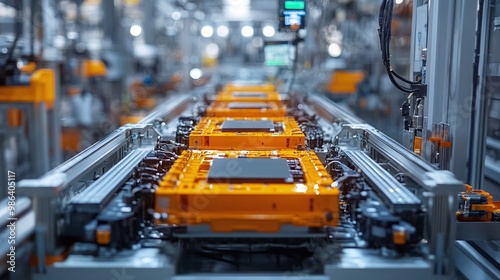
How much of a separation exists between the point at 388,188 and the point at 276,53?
561 cm

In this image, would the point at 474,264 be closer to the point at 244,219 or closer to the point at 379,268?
the point at 379,268

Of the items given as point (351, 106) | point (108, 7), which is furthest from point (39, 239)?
point (351, 106)

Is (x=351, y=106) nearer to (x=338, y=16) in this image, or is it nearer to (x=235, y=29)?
(x=338, y=16)

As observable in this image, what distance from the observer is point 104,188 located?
2891 millimetres

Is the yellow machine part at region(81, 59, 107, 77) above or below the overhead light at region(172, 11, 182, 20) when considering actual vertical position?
below

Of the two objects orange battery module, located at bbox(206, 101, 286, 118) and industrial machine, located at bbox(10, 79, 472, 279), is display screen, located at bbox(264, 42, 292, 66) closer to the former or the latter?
orange battery module, located at bbox(206, 101, 286, 118)

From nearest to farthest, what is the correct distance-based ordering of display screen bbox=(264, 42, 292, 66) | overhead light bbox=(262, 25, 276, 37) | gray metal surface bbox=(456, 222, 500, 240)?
1. gray metal surface bbox=(456, 222, 500, 240)
2. display screen bbox=(264, 42, 292, 66)
3. overhead light bbox=(262, 25, 276, 37)

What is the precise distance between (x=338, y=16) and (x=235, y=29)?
3.08 meters

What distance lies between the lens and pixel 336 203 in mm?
2576

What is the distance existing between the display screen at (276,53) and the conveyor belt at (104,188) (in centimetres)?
496

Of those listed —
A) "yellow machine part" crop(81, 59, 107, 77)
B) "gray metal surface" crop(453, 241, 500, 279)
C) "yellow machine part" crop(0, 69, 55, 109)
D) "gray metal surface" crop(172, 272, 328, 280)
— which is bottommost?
"gray metal surface" crop(453, 241, 500, 279)

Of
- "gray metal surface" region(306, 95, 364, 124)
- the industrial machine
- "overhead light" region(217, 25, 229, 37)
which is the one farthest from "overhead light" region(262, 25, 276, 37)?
the industrial machine

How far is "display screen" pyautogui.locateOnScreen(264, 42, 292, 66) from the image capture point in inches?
323

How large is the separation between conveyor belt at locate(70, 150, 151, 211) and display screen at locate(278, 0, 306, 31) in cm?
340
